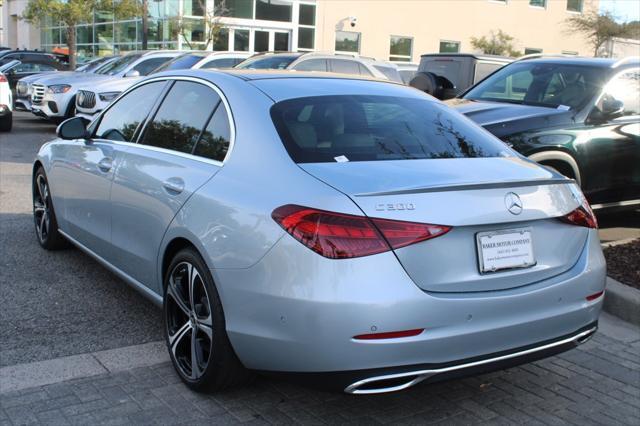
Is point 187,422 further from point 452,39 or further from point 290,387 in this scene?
point 452,39

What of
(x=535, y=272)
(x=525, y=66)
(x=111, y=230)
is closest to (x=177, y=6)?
(x=525, y=66)

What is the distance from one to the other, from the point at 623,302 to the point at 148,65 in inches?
499

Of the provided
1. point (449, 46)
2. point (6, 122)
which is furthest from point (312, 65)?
point (449, 46)

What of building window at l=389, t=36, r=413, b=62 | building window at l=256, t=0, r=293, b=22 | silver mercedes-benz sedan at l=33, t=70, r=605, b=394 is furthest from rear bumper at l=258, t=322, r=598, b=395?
building window at l=389, t=36, r=413, b=62

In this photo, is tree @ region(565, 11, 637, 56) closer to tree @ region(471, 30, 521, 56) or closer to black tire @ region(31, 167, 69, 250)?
tree @ region(471, 30, 521, 56)

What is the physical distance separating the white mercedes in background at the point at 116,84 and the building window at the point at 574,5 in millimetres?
34398

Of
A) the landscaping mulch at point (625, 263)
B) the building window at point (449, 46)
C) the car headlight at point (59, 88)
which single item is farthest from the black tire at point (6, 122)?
the building window at point (449, 46)

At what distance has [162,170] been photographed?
418cm

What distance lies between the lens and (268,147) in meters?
3.54

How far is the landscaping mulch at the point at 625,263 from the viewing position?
5680 mm

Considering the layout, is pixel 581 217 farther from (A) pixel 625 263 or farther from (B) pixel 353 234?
(A) pixel 625 263

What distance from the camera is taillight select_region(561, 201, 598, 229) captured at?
3.55m

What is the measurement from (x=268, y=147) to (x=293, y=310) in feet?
2.84

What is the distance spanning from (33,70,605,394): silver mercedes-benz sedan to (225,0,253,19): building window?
2801cm
